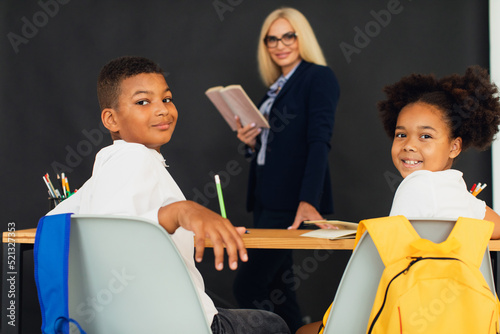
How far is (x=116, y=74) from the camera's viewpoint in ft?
4.09

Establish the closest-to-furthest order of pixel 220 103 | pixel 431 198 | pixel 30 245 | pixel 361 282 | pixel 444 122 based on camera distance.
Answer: pixel 361 282
pixel 431 198
pixel 30 245
pixel 444 122
pixel 220 103

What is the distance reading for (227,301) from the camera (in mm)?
3166

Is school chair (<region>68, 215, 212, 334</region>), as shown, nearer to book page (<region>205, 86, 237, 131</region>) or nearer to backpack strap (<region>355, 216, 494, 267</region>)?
backpack strap (<region>355, 216, 494, 267</region>)

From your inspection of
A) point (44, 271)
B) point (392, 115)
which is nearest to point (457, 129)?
point (392, 115)

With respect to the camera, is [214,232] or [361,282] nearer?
[214,232]

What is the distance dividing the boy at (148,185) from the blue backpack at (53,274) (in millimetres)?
111

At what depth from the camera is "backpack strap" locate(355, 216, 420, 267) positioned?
32.5 inches

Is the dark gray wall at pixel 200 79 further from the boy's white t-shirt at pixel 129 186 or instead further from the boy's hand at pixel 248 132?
the boy's white t-shirt at pixel 129 186

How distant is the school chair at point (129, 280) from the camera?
0.80 meters

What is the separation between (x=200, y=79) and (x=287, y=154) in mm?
1256

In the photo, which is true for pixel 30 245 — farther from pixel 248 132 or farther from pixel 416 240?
pixel 248 132

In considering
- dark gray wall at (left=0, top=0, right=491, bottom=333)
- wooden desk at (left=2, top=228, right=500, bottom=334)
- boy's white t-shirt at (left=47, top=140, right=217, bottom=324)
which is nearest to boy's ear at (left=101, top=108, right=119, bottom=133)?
boy's white t-shirt at (left=47, top=140, right=217, bottom=324)

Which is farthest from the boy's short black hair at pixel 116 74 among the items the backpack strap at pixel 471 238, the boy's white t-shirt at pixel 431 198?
the backpack strap at pixel 471 238

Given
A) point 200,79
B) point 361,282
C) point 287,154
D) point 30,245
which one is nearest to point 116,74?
point 30,245
